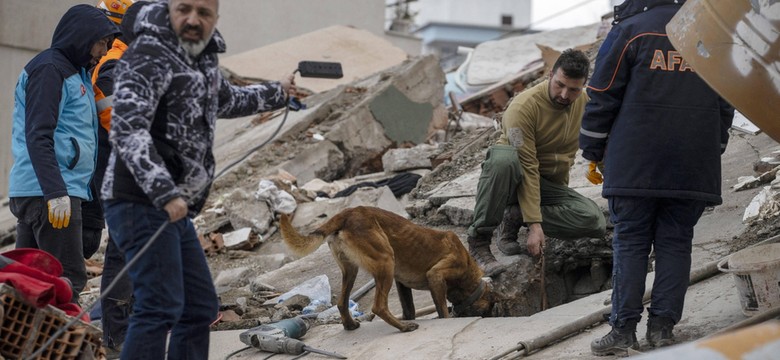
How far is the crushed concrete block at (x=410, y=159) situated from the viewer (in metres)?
10.8

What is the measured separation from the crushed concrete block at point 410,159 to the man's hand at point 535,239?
13.5 ft

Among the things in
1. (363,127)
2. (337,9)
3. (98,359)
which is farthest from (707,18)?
(337,9)

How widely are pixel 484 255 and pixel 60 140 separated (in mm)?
2851

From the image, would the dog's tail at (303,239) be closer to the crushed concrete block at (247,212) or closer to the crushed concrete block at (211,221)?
the crushed concrete block at (247,212)

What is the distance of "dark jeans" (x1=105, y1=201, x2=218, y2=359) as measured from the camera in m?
4.02

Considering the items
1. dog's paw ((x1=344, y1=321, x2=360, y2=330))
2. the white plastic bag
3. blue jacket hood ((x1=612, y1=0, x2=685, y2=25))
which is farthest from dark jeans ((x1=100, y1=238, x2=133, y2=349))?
blue jacket hood ((x1=612, y1=0, x2=685, y2=25))

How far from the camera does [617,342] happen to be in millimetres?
4844

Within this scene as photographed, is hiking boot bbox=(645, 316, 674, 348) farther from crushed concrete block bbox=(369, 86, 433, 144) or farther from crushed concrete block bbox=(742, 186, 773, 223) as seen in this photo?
crushed concrete block bbox=(369, 86, 433, 144)

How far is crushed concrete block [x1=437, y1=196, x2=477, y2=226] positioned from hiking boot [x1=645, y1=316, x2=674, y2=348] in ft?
9.36

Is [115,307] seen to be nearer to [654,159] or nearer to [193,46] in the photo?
[193,46]

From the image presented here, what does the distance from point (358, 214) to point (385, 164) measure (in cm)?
502

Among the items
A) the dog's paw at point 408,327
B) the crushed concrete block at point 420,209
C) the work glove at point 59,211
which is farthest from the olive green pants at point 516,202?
the work glove at point 59,211

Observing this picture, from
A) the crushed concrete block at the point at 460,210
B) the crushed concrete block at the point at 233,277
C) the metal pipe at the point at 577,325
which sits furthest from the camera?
the crushed concrete block at the point at 233,277

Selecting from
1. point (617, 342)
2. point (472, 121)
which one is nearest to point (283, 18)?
point (472, 121)
